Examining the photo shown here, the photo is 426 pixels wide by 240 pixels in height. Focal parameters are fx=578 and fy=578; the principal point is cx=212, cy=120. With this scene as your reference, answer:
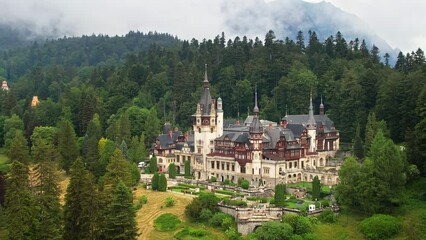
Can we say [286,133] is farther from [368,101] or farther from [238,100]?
[238,100]

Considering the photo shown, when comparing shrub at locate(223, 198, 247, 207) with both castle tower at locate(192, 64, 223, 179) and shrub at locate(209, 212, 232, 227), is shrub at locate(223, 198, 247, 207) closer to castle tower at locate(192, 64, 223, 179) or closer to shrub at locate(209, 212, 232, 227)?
shrub at locate(209, 212, 232, 227)

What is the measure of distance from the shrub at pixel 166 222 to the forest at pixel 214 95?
246 inches

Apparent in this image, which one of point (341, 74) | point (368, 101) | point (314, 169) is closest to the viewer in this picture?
point (314, 169)

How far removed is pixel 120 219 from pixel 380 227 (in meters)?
23.3

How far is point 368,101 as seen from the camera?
294ft

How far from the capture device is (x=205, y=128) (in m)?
80.9

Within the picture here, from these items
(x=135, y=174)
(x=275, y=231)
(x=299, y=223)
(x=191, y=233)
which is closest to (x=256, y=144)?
(x=135, y=174)

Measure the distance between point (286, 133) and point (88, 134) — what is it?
114 ft

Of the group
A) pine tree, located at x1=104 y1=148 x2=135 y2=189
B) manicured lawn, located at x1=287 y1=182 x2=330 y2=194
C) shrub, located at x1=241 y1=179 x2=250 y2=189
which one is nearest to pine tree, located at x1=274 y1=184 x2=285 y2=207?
manicured lawn, located at x1=287 y1=182 x2=330 y2=194

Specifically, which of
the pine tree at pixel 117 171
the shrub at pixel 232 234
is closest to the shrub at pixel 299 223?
the shrub at pixel 232 234

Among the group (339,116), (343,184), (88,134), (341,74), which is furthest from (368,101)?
(88,134)

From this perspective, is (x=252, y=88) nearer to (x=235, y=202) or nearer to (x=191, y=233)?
(x=235, y=202)

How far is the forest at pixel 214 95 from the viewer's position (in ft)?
237

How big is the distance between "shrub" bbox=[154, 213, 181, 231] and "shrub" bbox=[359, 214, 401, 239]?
1892cm
